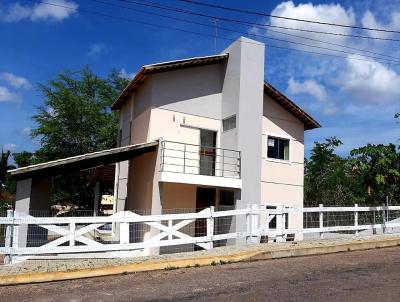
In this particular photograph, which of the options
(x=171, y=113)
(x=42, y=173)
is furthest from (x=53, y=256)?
(x=171, y=113)

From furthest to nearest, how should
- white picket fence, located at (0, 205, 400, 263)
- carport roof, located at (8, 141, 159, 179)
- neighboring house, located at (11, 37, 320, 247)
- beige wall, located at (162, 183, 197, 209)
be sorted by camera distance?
beige wall, located at (162, 183, 197, 209) → neighboring house, located at (11, 37, 320, 247) → carport roof, located at (8, 141, 159, 179) → white picket fence, located at (0, 205, 400, 263)

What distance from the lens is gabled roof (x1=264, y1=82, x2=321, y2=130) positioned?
70.6ft

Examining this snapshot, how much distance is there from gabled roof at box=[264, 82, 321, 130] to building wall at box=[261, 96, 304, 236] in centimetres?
20

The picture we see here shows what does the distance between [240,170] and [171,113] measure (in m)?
3.72

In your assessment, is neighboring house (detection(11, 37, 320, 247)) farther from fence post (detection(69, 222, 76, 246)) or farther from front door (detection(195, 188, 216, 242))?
fence post (detection(69, 222, 76, 246))

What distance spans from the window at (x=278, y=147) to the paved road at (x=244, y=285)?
1072 centimetres

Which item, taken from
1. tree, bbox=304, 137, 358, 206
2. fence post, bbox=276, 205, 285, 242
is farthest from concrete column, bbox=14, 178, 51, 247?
tree, bbox=304, 137, 358, 206

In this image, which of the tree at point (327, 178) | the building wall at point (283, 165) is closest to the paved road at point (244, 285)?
the building wall at point (283, 165)

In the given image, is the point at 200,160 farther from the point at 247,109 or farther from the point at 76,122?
the point at 76,122

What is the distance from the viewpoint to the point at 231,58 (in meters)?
20.3

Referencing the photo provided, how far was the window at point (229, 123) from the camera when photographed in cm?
1988

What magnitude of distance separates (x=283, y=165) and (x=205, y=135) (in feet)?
14.1

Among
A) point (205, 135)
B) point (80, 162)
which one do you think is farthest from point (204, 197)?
point (80, 162)

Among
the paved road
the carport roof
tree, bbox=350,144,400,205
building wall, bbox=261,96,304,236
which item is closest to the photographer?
→ the paved road
